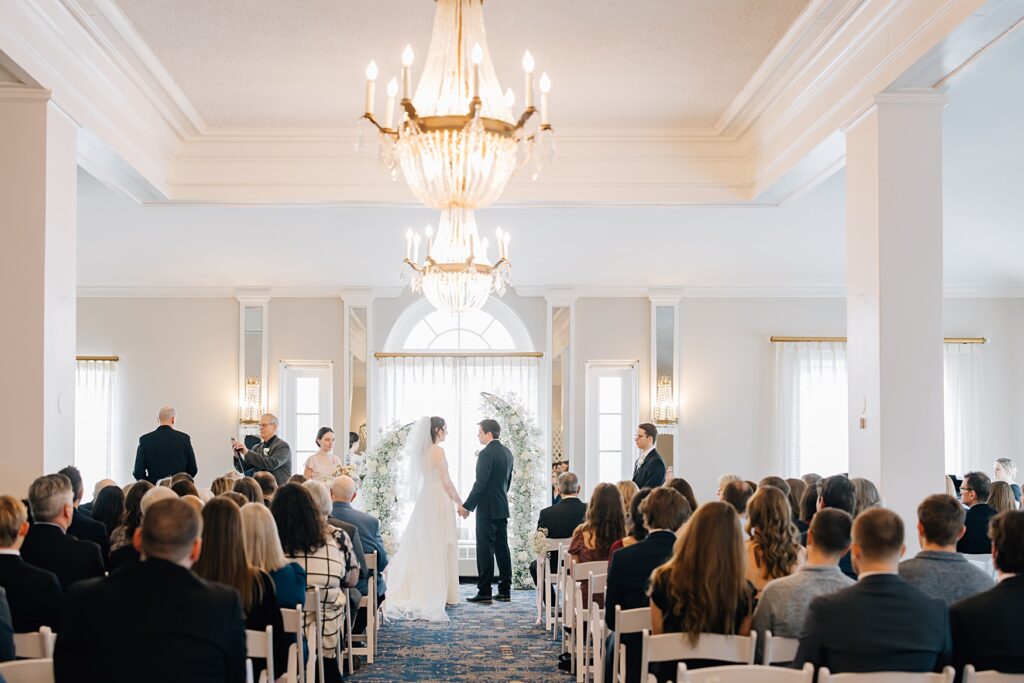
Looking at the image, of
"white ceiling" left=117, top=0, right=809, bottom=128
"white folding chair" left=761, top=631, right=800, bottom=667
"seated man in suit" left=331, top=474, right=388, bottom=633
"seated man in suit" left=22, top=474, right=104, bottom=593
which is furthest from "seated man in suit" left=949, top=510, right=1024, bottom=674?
"seated man in suit" left=331, top=474, right=388, bottom=633

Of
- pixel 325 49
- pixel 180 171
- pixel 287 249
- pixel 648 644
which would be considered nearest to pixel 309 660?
pixel 648 644

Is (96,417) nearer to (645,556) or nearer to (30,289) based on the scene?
(30,289)

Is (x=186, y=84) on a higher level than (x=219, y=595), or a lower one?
higher

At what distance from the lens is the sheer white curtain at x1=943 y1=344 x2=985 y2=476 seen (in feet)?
40.0

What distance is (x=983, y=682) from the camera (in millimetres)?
3258

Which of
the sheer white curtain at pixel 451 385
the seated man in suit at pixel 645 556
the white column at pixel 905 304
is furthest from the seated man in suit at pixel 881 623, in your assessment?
the sheer white curtain at pixel 451 385

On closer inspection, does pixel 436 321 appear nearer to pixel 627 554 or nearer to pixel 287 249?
pixel 287 249

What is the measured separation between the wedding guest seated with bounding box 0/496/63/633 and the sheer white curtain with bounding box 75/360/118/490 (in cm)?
874

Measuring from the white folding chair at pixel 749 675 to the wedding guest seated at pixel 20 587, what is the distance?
2373 mm

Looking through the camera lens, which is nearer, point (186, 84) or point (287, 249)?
point (186, 84)

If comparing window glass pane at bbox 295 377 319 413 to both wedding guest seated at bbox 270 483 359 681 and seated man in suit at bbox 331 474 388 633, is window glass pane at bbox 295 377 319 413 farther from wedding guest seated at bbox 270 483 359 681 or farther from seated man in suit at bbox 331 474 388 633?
wedding guest seated at bbox 270 483 359 681

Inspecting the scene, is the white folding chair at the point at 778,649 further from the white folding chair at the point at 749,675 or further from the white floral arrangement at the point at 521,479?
the white floral arrangement at the point at 521,479

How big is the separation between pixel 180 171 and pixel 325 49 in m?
2.58

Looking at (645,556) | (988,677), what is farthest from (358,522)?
(988,677)
